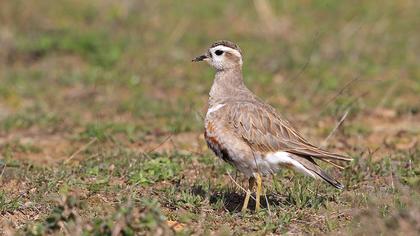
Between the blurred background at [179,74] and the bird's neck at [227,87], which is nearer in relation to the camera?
the bird's neck at [227,87]

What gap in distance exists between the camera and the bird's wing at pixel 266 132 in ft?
22.9

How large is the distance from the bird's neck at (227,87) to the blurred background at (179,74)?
0.96 m

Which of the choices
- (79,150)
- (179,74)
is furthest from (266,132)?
(179,74)

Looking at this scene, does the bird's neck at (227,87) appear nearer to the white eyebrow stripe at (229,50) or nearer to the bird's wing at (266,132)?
the white eyebrow stripe at (229,50)

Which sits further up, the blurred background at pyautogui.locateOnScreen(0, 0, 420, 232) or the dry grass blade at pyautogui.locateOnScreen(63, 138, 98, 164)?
the blurred background at pyautogui.locateOnScreen(0, 0, 420, 232)

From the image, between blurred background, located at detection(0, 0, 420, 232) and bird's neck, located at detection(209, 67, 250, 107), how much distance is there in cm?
96

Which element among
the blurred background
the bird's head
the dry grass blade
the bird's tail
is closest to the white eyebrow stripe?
the bird's head

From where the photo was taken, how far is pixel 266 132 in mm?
7098

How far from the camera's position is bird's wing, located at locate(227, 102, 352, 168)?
6.99 m

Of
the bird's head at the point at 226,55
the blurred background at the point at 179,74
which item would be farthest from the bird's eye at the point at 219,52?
the blurred background at the point at 179,74

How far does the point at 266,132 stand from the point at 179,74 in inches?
209

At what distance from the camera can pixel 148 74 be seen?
39.8 ft

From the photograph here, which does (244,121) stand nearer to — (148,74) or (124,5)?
(148,74)

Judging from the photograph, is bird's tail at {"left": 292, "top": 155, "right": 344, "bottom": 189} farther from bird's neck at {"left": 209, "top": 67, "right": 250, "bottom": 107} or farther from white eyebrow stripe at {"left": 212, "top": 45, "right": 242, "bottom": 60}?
white eyebrow stripe at {"left": 212, "top": 45, "right": 242, "bottom": 60}
